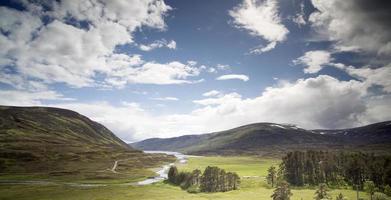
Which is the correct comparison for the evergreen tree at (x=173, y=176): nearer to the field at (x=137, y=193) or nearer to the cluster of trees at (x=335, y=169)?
the field at (x=137, y=193)

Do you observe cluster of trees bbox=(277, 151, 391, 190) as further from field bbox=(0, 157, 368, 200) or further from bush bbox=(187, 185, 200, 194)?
bush bbox=(187, 185, 200, 194)

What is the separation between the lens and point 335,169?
178500mm

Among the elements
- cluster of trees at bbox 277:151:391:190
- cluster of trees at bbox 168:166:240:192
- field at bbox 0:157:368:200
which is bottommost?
field at bbox 0:157:368:200

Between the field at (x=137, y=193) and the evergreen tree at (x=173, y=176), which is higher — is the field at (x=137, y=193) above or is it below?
below

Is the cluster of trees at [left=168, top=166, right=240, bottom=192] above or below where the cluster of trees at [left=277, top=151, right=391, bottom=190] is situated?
below

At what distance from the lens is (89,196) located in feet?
460

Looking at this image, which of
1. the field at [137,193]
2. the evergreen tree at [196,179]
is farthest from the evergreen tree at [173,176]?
the evergreen tree at [196,179]

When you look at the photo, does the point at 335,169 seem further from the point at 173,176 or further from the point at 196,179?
the point at 173,176

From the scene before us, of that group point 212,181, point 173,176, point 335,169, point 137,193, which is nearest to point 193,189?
point 212,181

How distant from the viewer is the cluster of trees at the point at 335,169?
157625 mm

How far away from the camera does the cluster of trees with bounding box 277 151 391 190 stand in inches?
6206

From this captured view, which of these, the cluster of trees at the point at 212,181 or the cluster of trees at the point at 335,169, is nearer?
the cluster of trees at the point at 335,169

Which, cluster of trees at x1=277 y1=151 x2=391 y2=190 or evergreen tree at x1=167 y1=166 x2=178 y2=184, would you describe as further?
evergreen tree at x1=167 y1=166 x2=178 y2=184

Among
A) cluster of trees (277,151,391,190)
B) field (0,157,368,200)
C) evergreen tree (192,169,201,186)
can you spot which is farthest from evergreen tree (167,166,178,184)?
cluster of trees (277,151,391,190)
